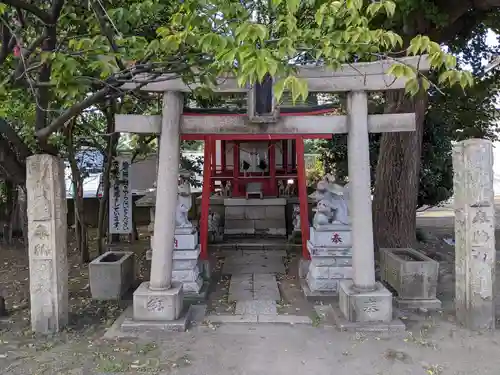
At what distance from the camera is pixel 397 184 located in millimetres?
9391

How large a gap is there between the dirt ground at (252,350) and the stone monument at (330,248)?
126cm

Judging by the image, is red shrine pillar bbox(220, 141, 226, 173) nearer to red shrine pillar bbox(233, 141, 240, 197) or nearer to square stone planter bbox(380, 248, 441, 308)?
red shrine pillar bbox(233, 141, 240, 197)

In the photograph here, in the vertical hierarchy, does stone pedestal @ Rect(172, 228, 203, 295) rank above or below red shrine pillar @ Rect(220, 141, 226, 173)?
below

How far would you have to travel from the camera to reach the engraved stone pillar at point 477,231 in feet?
17.6

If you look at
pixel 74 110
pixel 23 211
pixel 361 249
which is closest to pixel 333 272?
pixel 361 249

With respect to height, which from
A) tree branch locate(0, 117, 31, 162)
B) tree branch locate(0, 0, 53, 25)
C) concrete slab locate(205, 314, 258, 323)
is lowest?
concrete slab locate(205, 314, 258, 323)

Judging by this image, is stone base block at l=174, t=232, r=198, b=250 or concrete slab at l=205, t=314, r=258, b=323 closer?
Result: concrete slab at l=205, t=314, r=258, b=323

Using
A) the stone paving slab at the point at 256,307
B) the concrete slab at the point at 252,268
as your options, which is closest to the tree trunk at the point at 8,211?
the concrete slab at the point at 252,268

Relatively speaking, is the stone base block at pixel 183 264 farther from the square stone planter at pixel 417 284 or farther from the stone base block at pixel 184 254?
the square stone planter at pixel 417 284

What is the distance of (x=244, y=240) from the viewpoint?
10805 millimetres

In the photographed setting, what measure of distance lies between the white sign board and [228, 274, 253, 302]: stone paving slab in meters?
3.49

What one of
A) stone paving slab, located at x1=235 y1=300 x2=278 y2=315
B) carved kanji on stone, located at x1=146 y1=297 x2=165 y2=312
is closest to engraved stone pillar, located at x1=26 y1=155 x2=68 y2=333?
carved kanji on stone, located at x1=146 y1=297 x2=165 y2=312

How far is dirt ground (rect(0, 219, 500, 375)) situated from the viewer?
446 centimetres

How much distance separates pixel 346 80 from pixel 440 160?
20.9 feet
